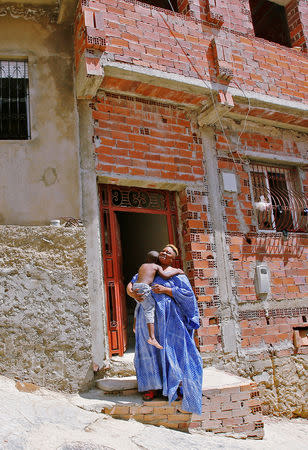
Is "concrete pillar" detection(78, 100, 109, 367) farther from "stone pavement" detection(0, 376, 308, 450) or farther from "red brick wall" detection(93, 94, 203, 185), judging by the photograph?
"stone pavement" detection(0, 376, 308, 450)

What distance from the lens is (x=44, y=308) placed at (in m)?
4.20

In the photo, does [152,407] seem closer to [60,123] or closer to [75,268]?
[75,268]

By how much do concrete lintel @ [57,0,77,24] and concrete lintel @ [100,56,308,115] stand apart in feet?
3.10

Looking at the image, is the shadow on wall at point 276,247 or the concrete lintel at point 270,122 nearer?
the shadow on wall at point 276,247

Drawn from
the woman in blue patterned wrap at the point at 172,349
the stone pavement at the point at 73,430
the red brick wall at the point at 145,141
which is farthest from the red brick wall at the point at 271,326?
the red brick wall at the point at 145,141

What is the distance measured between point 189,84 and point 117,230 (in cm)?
211

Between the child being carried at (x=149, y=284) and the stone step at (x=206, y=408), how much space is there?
0.62 metres

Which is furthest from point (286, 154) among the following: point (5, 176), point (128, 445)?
point (128, 445)

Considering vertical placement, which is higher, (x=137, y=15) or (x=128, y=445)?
(x=137, y=15)

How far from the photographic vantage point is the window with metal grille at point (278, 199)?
6309 millimetres

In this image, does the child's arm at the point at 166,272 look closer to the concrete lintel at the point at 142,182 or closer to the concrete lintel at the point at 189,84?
the concrete lintel at the point at 142,182

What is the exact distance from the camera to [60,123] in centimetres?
502

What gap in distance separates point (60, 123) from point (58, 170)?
2.01 feet

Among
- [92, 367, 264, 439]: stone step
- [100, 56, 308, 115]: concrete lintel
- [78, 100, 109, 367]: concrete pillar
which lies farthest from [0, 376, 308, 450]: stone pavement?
[100, 56, 308, 115]: concrete lintel
